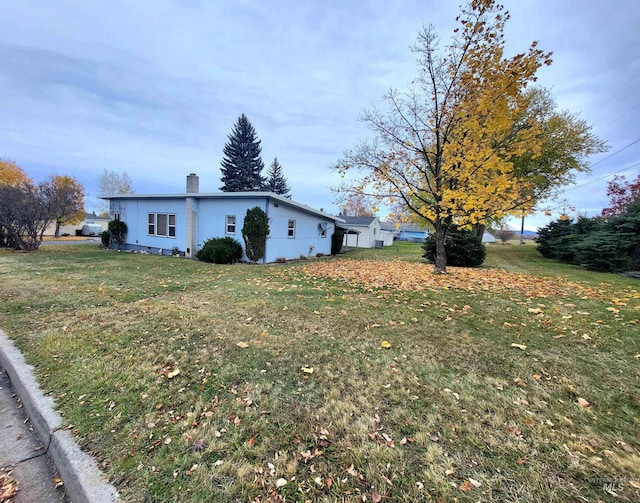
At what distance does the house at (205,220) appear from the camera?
12.7 metres

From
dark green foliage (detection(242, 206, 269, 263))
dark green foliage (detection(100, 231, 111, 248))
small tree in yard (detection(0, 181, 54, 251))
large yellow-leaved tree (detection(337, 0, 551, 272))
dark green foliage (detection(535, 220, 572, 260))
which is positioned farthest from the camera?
dark green foliage (detection(535, 220, 572, 260))

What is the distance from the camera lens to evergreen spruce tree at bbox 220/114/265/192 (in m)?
35.8

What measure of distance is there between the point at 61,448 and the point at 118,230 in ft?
59.7

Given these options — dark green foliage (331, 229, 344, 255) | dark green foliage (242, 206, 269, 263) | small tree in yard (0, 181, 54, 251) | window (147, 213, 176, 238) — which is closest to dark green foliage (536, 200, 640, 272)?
dark green foliage (331, 229, 344, 255)

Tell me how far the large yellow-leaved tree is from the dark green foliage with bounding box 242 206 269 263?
171 inches

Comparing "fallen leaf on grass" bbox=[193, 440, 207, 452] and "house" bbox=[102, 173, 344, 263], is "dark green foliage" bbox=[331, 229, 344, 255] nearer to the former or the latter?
"house" bbox=[102, 173, 344, 263]

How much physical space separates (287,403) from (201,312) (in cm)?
293

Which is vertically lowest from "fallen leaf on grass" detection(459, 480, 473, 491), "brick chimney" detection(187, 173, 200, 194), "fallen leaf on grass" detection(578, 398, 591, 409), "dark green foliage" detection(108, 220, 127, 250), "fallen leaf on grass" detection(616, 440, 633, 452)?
"fallen leaf on grass" detection(459, 480, 473, 491)

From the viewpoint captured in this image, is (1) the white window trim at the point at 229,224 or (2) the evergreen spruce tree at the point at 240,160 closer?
(1) the white window trim at the point at 229,224

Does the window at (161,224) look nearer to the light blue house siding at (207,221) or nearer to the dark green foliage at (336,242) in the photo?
the light blue house siding at (207,221)

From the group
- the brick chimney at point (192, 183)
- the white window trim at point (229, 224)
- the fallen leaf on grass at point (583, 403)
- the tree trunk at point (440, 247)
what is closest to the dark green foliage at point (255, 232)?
the white window trim at point (229, 224)

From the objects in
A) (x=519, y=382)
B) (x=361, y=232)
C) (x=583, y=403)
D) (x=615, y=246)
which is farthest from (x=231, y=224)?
(x=361, y=232)

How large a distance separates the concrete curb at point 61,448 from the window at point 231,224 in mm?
10322

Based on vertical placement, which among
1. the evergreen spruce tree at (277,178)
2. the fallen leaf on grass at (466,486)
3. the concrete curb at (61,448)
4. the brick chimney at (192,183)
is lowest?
the concrete curb at (61,448)
